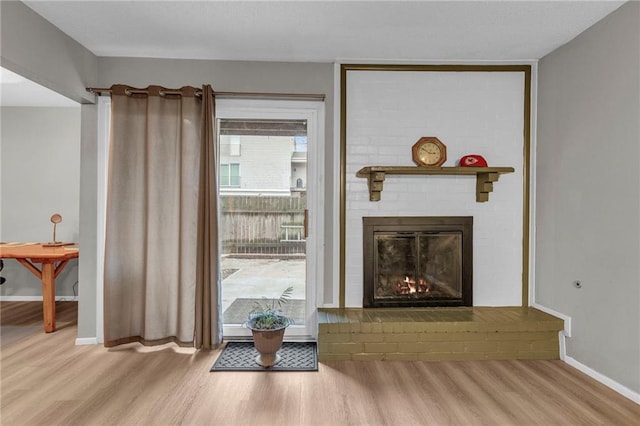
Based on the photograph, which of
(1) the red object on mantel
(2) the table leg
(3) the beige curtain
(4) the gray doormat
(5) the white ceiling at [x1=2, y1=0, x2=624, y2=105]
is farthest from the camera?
(2) the table leg

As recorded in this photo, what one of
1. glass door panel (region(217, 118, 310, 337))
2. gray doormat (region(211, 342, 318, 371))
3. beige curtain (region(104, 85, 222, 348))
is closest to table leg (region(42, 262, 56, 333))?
beige curtain (region(104, 85, 222, 348))

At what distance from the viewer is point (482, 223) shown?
10.4ft

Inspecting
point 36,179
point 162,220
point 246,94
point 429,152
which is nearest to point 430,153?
point 429,152

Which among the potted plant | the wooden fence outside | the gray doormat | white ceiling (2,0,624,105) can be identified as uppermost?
white ceiling (2,0,624,105)

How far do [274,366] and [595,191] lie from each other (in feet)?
8.50

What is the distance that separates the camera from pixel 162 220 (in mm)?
2896

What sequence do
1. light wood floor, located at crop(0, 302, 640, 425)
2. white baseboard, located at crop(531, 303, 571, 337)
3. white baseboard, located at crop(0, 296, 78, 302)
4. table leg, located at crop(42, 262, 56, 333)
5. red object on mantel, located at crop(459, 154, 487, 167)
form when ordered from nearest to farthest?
light wood floor, located at crop(0, 302, 640, 425) < white baseboard, located at crop(531, 303, 571, 337) < red object on mantel, located at crop(459, 154, 487, 167) < table leg, located at crop(42, 262, 56, 333) < white baseboard, located at crop(0, 296, 78, 302)

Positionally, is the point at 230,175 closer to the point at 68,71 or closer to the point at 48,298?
the point at 68,71

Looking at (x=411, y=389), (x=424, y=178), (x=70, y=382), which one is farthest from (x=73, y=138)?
(x=411, y=389)

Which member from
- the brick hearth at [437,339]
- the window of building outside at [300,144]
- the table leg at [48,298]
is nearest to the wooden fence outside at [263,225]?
the window of building outside at [300,144]

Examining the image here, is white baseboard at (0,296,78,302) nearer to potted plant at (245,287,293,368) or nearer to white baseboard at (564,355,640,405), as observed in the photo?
potted plant at (245,287,293,368)

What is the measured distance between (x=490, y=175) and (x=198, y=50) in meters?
2.63

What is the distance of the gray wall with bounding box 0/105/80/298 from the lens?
420cm

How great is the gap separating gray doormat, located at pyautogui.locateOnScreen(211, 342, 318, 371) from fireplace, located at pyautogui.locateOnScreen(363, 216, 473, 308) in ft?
2.28
